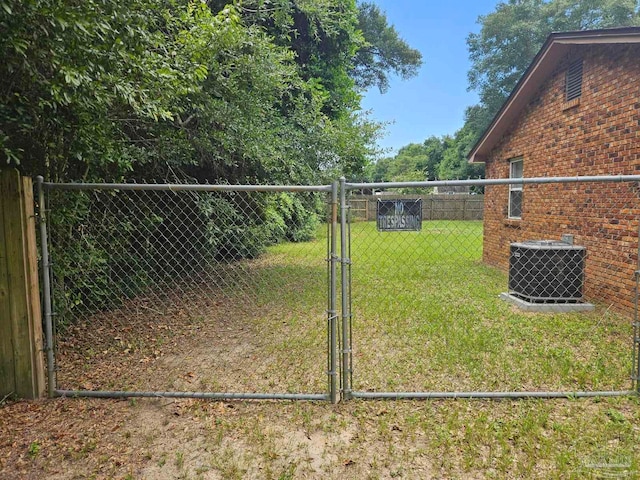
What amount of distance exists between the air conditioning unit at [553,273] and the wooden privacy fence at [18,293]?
5.79 meters

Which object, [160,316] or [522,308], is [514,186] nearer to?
[522,308]

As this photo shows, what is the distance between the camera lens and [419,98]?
52219 millimetres

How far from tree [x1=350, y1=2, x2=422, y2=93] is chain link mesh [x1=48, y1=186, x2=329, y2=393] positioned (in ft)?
55.7

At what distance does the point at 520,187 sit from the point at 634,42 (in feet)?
11.4

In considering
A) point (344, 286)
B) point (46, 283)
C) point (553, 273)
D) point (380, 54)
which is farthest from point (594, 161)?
point (380, 54)

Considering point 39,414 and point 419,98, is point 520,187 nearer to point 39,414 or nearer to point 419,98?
point 39,414

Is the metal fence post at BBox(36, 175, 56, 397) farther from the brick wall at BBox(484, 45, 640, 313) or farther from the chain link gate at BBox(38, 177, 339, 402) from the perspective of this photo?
the brick wall at BBox(484, 45, 640, 313)

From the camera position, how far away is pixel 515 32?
1155 inches

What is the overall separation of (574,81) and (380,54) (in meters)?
17.4

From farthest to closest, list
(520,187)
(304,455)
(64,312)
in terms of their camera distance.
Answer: (520,187) → (64,312) → (304,455)

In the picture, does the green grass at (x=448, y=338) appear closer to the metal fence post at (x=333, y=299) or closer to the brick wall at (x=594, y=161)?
the metal fence post at (x=333, y=299)

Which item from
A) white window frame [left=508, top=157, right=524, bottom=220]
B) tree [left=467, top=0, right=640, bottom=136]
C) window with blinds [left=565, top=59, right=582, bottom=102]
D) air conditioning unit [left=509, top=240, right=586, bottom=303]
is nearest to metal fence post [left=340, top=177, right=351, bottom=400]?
air conditioning unit [left=509, top=240, right=586, bottom=303]

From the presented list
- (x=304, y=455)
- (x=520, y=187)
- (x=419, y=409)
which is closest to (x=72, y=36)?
(x=304, y=455)

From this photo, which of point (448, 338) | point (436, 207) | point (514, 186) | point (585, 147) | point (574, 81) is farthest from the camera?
point (436, 207)
